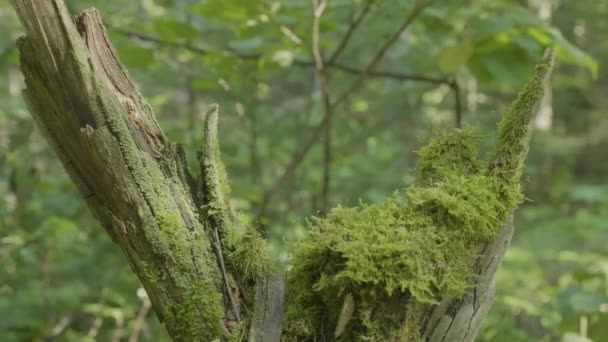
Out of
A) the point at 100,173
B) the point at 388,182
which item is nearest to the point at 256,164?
the point at 388,182

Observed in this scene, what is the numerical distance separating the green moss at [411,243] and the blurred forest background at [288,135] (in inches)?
4.4

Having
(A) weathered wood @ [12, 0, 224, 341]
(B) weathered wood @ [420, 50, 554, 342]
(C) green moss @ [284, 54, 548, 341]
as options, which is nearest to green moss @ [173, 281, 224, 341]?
(A) weathered wood @ [12, 0, 224, 341]

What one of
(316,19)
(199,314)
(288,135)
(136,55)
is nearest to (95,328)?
(136,55)

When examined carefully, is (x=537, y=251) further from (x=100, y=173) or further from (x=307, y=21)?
(x=100, y=173)

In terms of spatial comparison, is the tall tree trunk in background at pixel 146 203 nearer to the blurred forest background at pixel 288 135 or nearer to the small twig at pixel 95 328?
the blurred forest background at pixel 288 135

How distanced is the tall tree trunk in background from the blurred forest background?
0.27 m

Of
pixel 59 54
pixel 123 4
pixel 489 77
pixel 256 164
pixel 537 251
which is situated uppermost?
pixel 123 4

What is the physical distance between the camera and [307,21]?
297 centimetres

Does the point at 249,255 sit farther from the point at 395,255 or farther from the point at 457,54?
the point at 457,54

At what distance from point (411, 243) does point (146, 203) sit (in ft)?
2.00

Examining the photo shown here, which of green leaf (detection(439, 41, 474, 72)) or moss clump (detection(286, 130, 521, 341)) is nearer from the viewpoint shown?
moss clump (detection(286, 130, 521, 341))

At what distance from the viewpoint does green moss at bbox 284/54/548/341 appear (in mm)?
1134

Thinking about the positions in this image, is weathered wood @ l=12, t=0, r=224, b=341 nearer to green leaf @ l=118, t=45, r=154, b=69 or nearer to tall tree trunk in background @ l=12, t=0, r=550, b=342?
tall tree trunk in background @ l=12, t=0, r=550, b=342

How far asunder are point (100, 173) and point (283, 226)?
13.2 ft
